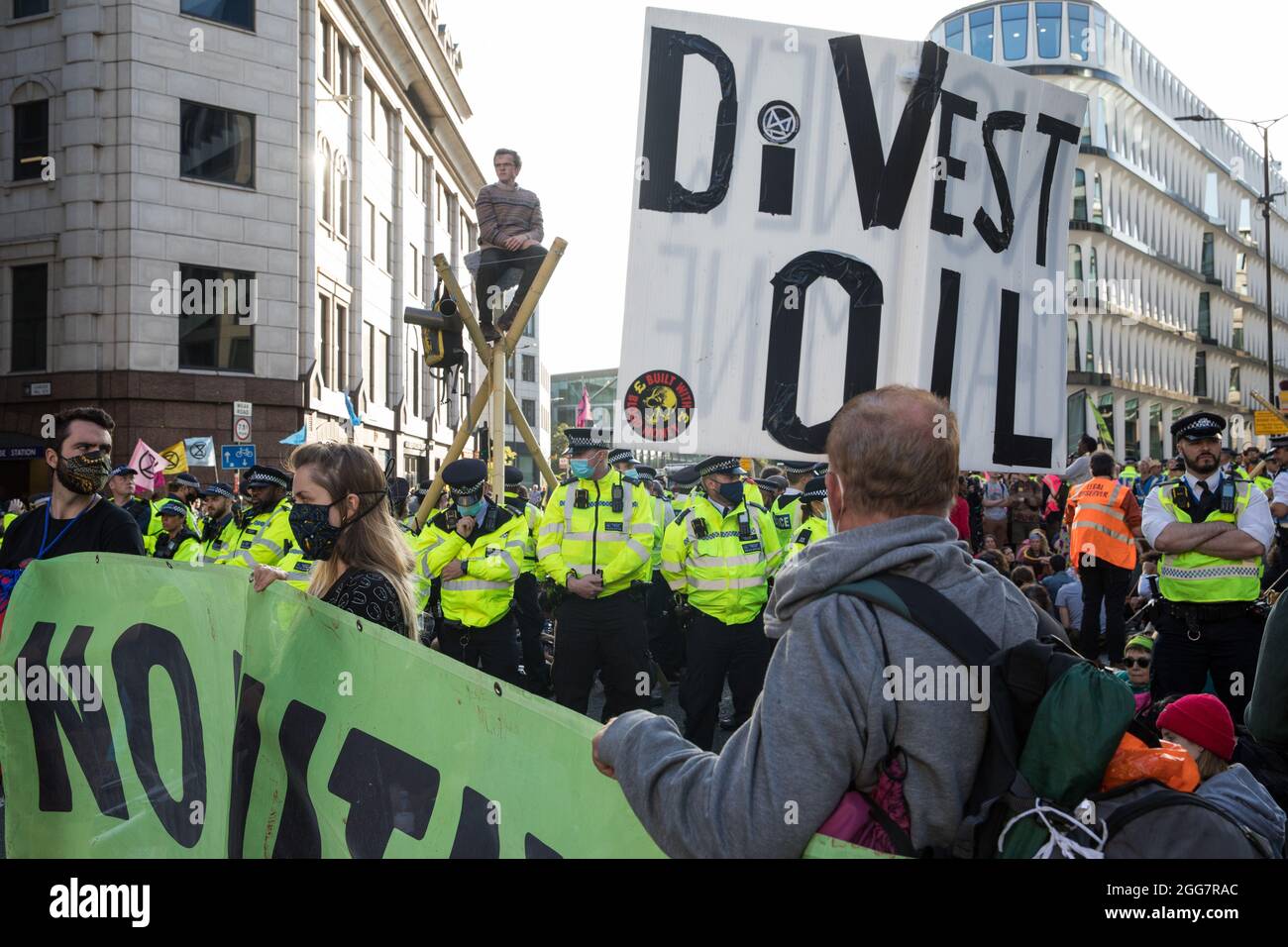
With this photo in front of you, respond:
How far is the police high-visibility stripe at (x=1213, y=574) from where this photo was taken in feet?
19.8

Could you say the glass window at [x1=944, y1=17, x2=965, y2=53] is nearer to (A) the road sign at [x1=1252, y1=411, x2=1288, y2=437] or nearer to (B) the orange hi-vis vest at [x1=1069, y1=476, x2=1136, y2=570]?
(A) the road sign at [x1=1252, y1=411, x2=1288, y2=437]

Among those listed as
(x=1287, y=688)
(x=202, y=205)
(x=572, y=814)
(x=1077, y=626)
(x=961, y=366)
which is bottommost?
(x=1077, y=626)

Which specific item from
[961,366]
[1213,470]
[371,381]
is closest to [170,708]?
[961,366]

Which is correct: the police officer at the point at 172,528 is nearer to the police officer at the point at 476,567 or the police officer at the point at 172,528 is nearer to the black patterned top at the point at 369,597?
the police officer at the point at 476,567

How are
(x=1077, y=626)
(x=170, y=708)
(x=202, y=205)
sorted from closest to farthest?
(x=170, y=708)
(x=1077, y=626)
(x=202, y=205)

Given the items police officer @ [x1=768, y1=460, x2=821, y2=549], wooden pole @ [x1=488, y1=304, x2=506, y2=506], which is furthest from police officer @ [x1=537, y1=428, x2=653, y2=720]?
police officer @ [x1=768, y1=460, x2=821, y2=549]

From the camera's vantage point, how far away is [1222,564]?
6062 mm

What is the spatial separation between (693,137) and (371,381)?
3382 centimetres

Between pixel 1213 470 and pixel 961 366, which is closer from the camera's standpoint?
pixel 961 366

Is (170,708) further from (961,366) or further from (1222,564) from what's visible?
(1222,564)

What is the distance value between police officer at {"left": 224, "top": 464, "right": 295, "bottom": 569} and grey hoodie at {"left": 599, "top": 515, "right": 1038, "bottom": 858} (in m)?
6.60

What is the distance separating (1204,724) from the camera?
395cm

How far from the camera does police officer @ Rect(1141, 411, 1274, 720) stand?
6008 millimetres

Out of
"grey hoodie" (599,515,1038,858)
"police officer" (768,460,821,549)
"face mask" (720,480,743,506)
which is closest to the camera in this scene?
"grey hoodie" (599,515,1038,858)
